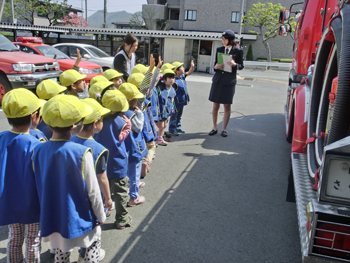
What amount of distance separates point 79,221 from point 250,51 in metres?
35.0

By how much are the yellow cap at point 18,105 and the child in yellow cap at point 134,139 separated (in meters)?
1.17

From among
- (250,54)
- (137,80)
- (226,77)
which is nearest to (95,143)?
(137,80)

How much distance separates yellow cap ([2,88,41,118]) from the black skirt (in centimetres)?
457

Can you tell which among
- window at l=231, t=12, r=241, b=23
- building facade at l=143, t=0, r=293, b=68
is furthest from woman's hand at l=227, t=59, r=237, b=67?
Answer: window at l=231, t=12, r=241, b=23

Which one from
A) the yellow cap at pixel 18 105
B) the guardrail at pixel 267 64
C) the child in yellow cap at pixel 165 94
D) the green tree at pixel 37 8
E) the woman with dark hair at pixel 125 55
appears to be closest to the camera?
the yellow cap at pixel 18 105

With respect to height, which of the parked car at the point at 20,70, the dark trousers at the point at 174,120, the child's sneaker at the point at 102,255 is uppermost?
the parked car at the point at 20,70

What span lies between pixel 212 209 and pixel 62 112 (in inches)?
91.1

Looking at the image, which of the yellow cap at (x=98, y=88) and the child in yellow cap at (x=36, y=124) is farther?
the yellow cap at (x=98, y=88)

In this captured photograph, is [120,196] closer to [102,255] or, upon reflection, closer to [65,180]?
[102,255]

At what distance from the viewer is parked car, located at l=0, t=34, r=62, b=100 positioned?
8.17m

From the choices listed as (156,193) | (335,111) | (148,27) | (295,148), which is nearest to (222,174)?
(156,193)

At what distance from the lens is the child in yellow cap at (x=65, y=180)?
2.11m

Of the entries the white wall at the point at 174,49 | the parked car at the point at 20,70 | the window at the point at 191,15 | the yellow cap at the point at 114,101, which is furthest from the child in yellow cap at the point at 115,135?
the window at the point at 191,15

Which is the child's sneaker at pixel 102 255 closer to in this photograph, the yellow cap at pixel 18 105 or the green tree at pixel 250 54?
the yellow cap at pixel 18 105
